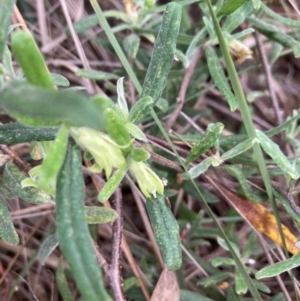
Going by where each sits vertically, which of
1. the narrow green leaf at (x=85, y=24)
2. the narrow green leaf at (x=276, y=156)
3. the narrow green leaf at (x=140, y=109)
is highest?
the narrow green leaf at (x=85, y=24)

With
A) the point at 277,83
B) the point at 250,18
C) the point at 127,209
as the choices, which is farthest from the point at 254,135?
the point at 277,83

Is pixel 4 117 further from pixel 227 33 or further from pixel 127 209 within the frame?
pixel 227 33

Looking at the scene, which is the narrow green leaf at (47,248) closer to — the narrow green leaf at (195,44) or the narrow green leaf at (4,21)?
the narrow green leaf at (4,21)

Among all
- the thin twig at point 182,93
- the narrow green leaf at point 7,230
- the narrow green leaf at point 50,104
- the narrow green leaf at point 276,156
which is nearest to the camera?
the narrow green leaf at point 50,104

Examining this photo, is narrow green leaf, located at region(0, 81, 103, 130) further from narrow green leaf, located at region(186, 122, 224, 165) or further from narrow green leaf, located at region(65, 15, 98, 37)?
narrow green leaf, located at region(65, 15, 98, 37)

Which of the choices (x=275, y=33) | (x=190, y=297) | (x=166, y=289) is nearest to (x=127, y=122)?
(x=166, y=289)

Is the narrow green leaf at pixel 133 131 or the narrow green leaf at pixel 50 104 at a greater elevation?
the narrow green leaf at pixel 50 104

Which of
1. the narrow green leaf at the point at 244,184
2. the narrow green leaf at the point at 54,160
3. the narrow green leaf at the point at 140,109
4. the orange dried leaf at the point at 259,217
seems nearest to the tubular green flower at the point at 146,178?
the narrow green leaf at the point at 140,109

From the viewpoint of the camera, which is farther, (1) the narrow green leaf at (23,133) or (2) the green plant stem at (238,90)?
(2) the green plant stem at (238,90)

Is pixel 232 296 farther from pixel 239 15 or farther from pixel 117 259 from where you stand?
pixel 239 15
